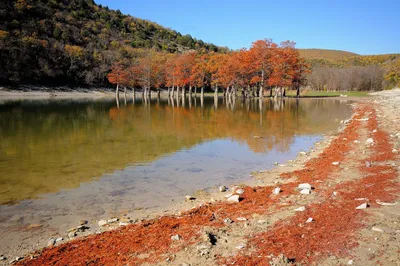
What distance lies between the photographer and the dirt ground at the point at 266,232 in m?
4.61

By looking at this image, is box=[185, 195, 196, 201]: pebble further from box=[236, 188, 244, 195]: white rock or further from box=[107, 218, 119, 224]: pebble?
box=[107, 218, 119, 224]: pebble

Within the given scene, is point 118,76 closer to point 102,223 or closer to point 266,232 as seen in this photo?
point 102,223

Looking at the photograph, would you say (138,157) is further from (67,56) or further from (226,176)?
(67,56)

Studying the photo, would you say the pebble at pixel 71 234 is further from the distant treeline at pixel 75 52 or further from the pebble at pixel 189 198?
the distant treeline at pixel 75 52

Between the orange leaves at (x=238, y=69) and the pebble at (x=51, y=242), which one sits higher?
the orange leaves at (x=238, y=69)

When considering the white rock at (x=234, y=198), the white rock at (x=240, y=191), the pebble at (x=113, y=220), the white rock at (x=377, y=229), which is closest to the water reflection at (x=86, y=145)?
Answer: the pebble at (x=113, y=220)

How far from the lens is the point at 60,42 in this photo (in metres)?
91.1

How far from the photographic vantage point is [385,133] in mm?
15492

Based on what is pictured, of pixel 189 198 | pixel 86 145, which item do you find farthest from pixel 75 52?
pixel 189 198

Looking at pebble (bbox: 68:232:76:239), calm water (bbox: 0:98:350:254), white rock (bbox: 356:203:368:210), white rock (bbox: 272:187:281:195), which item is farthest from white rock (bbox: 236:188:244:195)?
pebble (bbox: 68:232:76:239)

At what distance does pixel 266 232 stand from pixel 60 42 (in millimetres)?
98962

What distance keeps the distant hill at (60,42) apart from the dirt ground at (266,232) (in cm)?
7335

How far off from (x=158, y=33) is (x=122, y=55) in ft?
191

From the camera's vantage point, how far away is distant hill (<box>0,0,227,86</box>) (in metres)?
73.2
